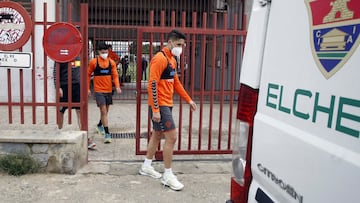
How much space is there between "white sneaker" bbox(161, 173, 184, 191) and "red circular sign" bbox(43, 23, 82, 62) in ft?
5.92

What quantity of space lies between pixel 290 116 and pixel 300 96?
0.37 ft

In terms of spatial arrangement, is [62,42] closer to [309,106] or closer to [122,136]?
[122,136]

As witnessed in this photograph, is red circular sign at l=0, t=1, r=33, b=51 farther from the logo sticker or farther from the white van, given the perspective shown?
the logo sticker

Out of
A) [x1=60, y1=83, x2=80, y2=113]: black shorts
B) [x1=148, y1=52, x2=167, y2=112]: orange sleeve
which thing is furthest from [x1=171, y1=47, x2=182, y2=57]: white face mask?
[x1=60, y1=83, x2=80, y2=113]: black shorts

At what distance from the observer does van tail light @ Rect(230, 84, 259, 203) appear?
6.55 feet

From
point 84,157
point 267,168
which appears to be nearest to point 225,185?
point 84,157

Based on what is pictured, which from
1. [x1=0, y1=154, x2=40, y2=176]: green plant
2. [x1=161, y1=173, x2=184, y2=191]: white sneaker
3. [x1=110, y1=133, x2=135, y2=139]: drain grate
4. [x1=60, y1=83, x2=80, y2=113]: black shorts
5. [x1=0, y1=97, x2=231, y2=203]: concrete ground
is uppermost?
[x1=60, y1=83, x2=80, y2=113]: black shorts

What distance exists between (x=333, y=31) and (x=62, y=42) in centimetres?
376

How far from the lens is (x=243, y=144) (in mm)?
2061

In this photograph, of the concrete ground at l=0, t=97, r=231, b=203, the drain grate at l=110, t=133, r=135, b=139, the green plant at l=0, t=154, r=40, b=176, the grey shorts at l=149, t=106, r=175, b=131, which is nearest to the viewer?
the concrete ground at l=0, t=97, r=231, b=203

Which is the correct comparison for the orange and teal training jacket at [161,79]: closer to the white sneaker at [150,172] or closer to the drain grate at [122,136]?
the white sneaker at [150,172]

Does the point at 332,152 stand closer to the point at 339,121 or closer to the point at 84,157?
the point at 339,121

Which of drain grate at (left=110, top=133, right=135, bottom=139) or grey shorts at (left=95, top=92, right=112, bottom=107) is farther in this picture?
drain grate at (left=110, top=133, right=135, bottom=139)

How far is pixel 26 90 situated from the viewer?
9516 millimetres
